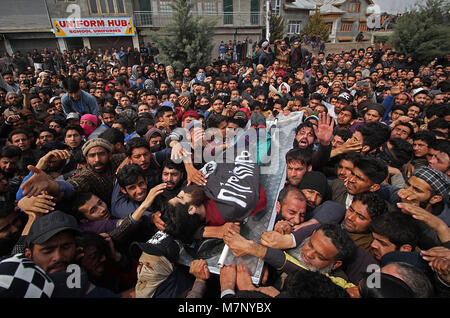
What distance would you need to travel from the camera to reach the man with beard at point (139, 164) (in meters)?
2.44

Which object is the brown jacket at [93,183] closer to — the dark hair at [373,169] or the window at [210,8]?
the dark hair at [373,169]

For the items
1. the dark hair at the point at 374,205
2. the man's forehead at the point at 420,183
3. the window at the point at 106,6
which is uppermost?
the window at the point at 106,6

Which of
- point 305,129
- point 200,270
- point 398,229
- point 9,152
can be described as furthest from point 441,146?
point 9,152

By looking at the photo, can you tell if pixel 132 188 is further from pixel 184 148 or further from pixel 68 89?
pixel 68 89

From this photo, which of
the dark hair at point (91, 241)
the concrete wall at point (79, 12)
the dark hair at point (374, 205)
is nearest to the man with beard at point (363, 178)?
the dark hair at point (374, 205)

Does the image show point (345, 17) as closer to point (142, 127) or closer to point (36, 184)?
point (142, 127)

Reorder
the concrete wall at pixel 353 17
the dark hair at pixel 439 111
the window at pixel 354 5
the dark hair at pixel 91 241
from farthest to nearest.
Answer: the window at pixel 354 5 < the concrete wall at pixel 353 17 < the dark hair at pixel 439 111 < the dark hair at pixel 91 241

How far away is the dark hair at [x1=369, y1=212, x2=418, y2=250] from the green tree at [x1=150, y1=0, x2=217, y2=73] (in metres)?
11.0

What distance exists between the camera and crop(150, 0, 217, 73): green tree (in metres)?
11.0

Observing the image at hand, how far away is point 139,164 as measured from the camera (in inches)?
114

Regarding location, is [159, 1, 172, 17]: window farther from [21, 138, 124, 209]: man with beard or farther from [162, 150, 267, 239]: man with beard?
[162, 150, 267, 239]: man with beard

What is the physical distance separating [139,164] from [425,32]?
18.0m

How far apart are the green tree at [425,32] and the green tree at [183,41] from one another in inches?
480

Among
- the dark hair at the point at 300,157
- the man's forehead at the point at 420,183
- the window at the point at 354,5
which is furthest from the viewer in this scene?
the window at the point at 354,5
